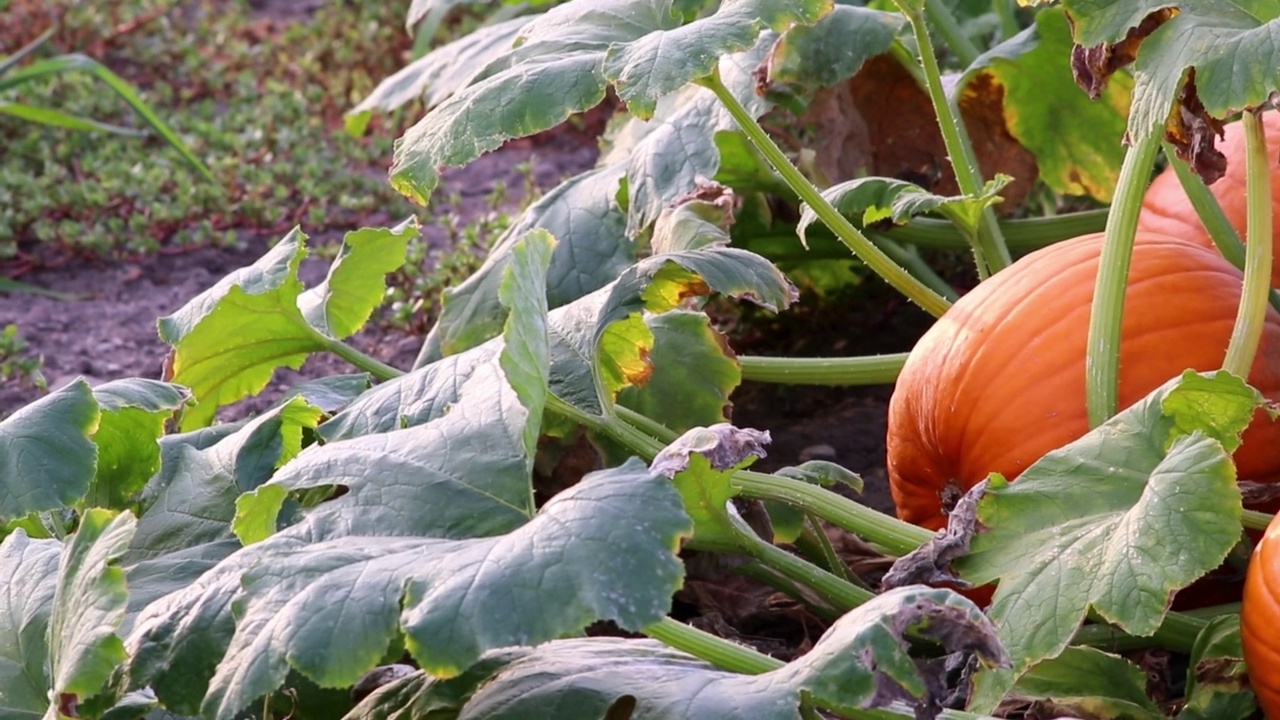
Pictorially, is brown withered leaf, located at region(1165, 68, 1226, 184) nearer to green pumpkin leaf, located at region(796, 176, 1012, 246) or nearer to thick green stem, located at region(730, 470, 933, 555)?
green pumpkin leaf, located at region(796, 176, 1012, 246)

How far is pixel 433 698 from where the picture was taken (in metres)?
1.57

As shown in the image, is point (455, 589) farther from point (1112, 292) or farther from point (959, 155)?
point (959, 155)

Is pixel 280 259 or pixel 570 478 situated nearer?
pixel 280 259

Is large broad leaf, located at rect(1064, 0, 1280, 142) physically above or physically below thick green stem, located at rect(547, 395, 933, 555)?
above

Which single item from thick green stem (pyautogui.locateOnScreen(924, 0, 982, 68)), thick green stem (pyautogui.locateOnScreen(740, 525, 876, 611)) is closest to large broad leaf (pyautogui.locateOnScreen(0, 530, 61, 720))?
thick green stem (pyautogui.locateOnScreen(740, 525, 876, 611))

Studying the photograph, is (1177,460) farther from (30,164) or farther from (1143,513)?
(30,164)

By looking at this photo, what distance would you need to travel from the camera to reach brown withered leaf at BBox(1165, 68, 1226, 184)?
1744 mm

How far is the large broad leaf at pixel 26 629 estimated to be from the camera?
161cm

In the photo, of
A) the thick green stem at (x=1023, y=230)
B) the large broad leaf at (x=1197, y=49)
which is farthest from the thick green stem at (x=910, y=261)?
the large broad leaf at (x=1197, y=49)

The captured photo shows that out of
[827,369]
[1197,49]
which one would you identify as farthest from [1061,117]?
[1197,49]

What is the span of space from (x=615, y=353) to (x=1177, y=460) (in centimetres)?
78

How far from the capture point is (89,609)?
149 centimetres

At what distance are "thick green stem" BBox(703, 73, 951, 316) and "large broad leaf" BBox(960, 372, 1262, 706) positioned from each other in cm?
56

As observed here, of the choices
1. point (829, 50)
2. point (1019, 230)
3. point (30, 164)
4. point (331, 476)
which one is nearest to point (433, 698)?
point (331, 476)
